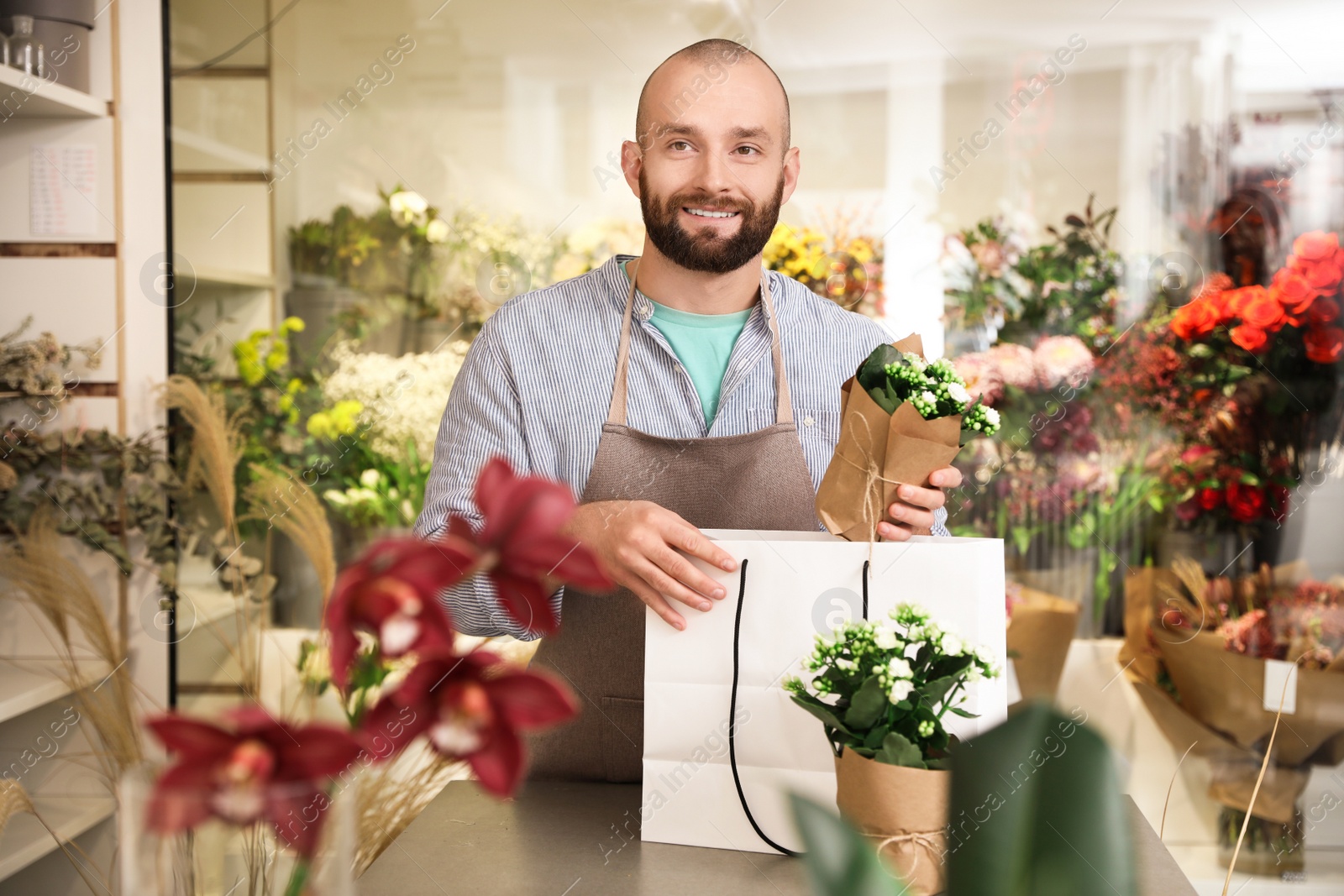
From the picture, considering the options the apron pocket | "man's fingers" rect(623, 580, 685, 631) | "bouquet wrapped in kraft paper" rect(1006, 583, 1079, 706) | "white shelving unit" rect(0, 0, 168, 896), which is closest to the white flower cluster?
"white shelving unit" rect(0, 0, 168, 896)

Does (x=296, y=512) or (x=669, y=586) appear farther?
(x=296, y=512)

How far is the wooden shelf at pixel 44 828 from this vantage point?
6.87ft

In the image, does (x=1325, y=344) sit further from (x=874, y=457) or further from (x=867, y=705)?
(x=867, y=705)

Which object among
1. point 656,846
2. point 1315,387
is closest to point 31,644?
point 656,846

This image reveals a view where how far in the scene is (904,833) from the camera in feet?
2.62

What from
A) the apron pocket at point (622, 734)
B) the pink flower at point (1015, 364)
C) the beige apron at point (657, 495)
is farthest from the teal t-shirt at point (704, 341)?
the pink flower at point (1015, 364)

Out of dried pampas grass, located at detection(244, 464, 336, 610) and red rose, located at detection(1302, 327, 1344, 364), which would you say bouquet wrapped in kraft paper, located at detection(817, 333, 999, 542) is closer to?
dried pampas grass, located at detection(244, 464, 336, 610)

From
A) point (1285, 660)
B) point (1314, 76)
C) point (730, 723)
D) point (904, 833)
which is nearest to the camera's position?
point (904, 833)

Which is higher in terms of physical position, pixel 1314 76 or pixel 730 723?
pixel 1314 76

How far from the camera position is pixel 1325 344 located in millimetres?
2488

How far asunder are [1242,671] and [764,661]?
6.49 feet

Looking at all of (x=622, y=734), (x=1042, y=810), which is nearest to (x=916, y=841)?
(x=1042, y=810)

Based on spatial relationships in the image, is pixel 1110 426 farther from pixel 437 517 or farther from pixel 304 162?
pixel 304 162

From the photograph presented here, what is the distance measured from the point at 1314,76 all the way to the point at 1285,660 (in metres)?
1.48
